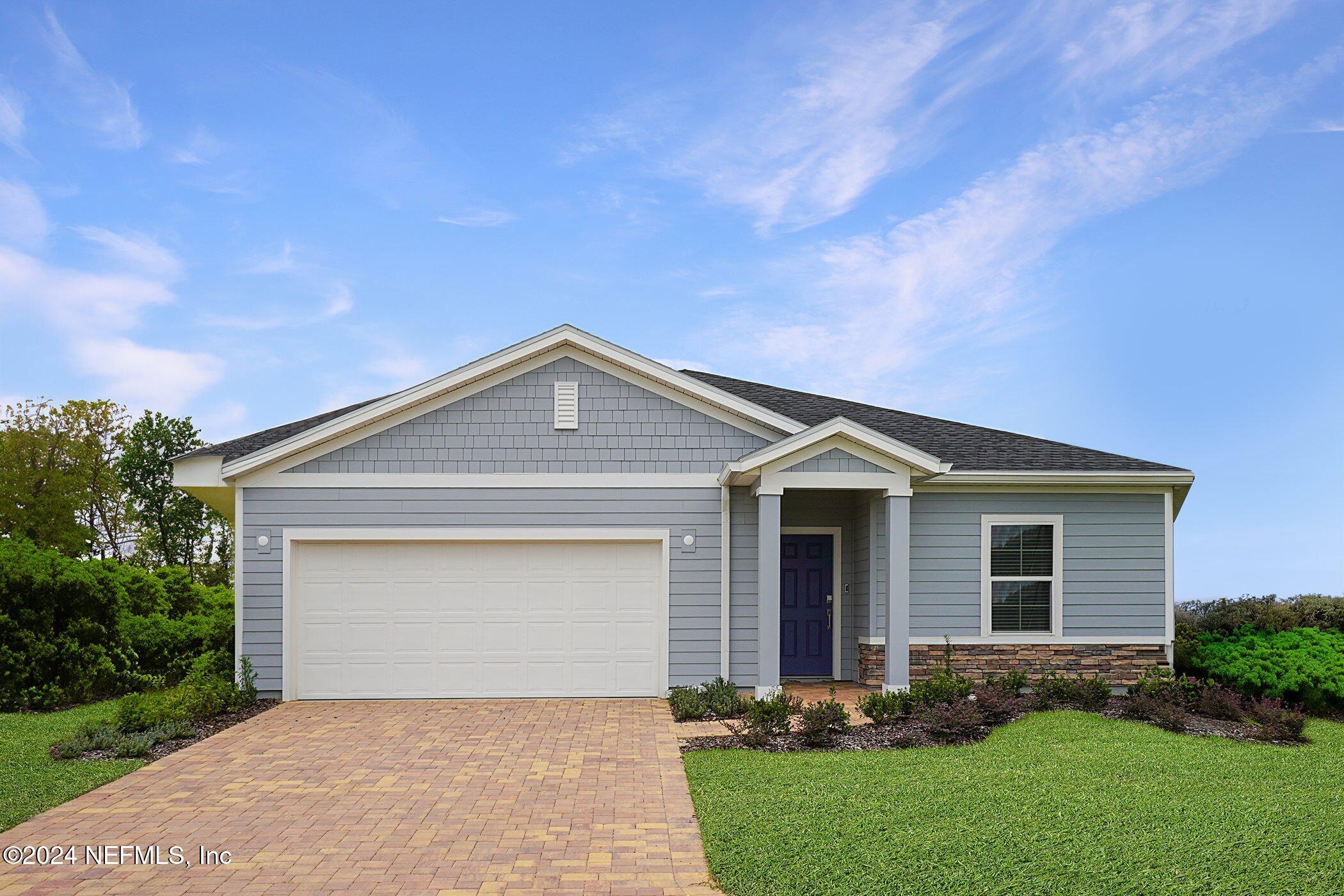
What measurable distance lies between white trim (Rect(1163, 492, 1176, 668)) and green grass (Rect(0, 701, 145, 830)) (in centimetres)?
1245

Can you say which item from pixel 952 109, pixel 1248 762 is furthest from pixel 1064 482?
pixel 952 109

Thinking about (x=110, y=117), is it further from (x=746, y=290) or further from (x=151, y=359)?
(x=746, y=290)

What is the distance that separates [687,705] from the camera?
10781 mm

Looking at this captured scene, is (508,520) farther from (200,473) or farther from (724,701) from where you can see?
(200,473)

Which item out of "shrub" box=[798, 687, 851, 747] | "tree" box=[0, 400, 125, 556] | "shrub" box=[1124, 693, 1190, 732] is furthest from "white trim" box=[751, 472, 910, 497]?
"tree" box=[0, 400, 125, 556]

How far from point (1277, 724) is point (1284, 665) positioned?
242 centimetres

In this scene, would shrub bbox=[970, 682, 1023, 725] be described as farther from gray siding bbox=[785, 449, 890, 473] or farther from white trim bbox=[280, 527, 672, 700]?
white trim bbox=[280, 527, 672, 700]

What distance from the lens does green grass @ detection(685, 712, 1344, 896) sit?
536 cm

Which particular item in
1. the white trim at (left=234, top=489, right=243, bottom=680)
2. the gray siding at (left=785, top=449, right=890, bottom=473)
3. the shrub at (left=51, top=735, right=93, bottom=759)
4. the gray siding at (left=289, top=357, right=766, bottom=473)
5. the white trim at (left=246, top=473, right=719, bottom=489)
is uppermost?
the gray siding at (left=289, top=357, right=766, bottom=473)

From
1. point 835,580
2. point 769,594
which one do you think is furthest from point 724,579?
point 835,580

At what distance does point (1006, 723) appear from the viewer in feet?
33.7

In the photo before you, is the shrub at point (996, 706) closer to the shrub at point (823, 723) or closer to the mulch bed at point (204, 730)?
the shrub at point (823, 723)

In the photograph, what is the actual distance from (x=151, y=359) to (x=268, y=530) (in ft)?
33.5

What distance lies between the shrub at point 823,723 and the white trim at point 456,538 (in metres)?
3.25
